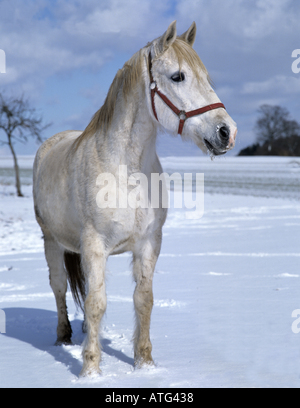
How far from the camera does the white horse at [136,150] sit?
2.73 metres

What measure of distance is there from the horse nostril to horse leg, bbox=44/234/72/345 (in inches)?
86.6

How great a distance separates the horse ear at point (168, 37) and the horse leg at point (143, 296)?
4.62 feet

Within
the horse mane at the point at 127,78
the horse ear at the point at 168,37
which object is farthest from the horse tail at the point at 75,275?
the horse ear at the point at 168,37

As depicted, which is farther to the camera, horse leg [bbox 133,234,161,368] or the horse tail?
the horse tail

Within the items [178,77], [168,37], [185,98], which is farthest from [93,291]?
[168,37]

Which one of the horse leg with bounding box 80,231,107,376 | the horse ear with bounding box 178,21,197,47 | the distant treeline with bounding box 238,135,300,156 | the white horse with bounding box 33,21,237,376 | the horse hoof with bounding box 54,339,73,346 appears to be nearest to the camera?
the white horse with bounding box 33,21,237,376

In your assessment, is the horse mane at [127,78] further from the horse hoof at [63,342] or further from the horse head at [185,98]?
the horse hoof at [63,342]

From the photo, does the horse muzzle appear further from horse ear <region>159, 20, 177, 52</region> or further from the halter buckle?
horse ear <region>159, 20, 177, 52</region>

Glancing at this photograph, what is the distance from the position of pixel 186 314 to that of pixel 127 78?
257 centimetres

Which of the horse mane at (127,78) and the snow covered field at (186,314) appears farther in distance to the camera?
the snow covered field at (186,314)

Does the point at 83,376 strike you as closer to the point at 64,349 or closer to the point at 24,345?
the point at 64,349

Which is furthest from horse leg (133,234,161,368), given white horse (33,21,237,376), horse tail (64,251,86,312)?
horse tail (64,251,86,312)

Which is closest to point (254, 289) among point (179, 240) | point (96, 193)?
point (96, 193)

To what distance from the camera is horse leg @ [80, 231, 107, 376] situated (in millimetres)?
2949
